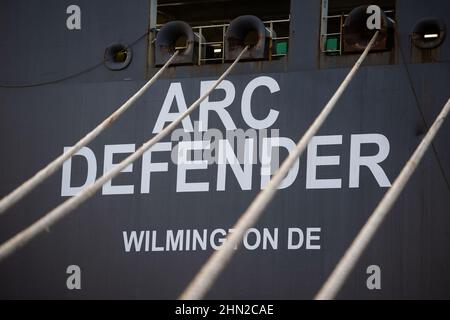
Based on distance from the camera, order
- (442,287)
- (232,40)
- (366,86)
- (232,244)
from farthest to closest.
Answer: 1. (232,40)
2. (366,86)
3. (442,287)
4. (232,244)

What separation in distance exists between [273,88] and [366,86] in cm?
120

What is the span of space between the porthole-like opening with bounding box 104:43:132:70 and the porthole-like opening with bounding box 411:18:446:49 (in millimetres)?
3976

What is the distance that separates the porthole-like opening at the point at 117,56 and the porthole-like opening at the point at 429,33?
3976 millimetres

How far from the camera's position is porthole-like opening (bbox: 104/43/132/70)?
14.4 metres

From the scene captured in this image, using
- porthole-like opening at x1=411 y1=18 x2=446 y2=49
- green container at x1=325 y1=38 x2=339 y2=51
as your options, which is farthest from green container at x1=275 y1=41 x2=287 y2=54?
porthole-like opening at x1=411 y1=18 x2=446 y2=49

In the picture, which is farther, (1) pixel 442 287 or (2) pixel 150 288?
(2) pixel 150 288

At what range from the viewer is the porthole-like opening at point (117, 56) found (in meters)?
14.4

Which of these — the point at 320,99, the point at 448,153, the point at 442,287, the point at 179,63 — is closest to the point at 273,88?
the point at 320,99

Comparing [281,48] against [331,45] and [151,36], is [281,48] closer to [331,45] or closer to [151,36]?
[331,45]

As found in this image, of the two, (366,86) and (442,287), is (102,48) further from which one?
(442,287)

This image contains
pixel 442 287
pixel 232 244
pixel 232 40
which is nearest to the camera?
pixel 232 244

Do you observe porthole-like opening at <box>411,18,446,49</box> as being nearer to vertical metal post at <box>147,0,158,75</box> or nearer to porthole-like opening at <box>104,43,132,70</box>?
vertical metal post at <box>147,0,158,75</box>

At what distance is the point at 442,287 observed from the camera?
11930 mm

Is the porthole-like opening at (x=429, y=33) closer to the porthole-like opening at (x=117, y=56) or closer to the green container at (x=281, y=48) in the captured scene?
the green container at (x=281, y=48)
